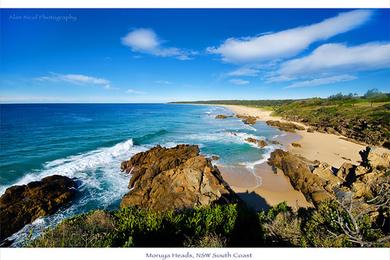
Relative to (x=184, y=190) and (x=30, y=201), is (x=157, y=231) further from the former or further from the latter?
(x=30, y=201)

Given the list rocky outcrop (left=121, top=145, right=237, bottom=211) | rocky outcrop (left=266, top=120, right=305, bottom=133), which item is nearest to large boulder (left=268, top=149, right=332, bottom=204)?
rocky outcrop (left=121, top=145, right=237, bottom=211)

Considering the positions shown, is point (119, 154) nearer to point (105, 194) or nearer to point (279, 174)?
point (105, 194)

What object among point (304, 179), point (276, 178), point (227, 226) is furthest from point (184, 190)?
point (276, 178)

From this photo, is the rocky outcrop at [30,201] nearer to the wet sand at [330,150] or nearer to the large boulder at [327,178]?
the large boulder at [327,178]

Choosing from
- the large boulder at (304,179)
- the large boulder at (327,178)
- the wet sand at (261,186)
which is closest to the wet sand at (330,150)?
the large boulder at (304,179)

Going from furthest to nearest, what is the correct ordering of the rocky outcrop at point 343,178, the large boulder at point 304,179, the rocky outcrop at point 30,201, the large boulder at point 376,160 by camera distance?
the large boulder at point 376,160 < the large boulder at point 304,179 < the rocky outcrop at point 343,178 < the rocky outcrop at point 30,201
